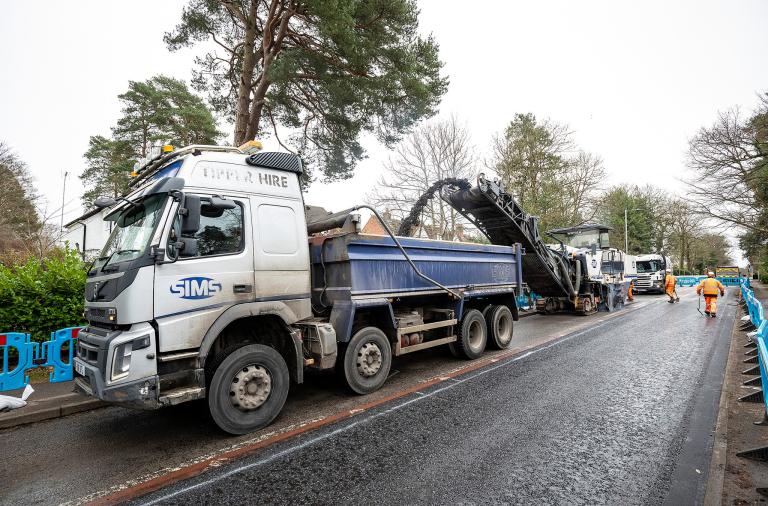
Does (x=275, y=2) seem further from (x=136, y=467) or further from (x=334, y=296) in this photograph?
(x=136, y=467)

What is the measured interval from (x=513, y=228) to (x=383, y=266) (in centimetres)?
582

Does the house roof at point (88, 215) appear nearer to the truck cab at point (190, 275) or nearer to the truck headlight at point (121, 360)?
the truck cab at point (190, 275)

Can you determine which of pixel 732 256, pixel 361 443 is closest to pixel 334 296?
pixel 361 443

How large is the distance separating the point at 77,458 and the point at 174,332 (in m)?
1.46

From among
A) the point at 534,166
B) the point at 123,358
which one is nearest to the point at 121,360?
the point at 123,358

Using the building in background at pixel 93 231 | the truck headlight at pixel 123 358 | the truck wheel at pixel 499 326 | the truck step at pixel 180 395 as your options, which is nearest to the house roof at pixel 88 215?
the building in background at pixel 93 231

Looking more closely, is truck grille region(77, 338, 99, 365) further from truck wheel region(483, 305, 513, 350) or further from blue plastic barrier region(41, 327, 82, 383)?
truck wheel region(483, 305, 513, 350)

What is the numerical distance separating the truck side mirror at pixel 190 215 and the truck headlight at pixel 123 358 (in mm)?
1063

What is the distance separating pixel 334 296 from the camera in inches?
197

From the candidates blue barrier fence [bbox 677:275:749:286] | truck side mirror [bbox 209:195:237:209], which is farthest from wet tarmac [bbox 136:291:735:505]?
blue barrier fence [bbox 677:275:749:286]

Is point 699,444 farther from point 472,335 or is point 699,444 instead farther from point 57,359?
point 57,359

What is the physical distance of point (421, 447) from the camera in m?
3.49

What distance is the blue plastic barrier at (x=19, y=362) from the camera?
204 inches

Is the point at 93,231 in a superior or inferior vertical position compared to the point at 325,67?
inferior
